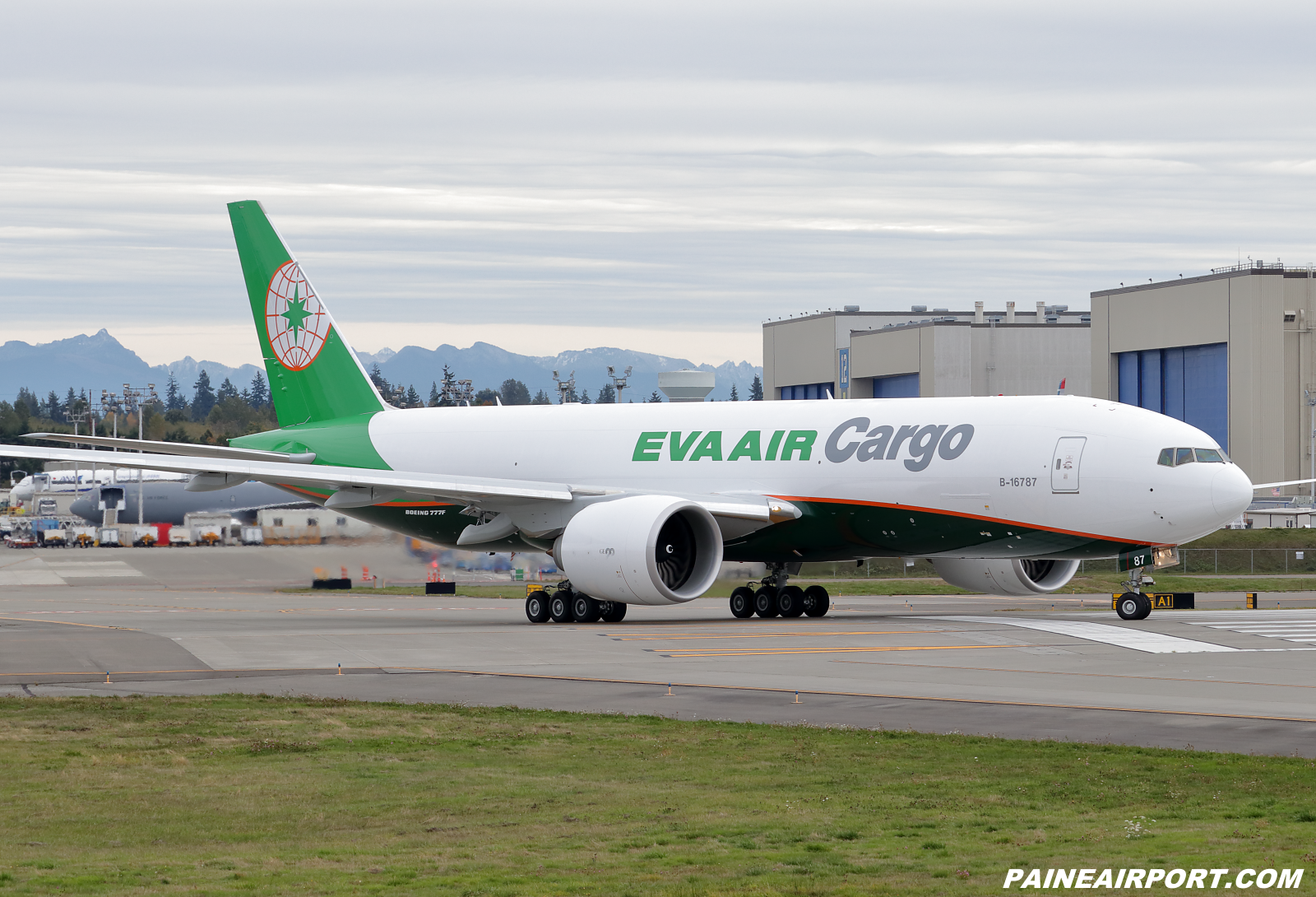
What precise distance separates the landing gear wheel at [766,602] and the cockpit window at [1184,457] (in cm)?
970

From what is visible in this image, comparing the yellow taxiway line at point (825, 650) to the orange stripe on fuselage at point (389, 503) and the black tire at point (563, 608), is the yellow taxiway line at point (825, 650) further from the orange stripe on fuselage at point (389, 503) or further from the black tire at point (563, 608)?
the orange stripe on fuselage at point (389, 503)

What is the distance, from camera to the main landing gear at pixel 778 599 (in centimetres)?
3641

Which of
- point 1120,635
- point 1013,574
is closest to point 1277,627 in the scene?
point 1120,635

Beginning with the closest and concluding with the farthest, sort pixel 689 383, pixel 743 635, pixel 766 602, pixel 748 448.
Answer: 1. pixel 743 635
2. pixel 748 448
3. pixel 766 602
4. pixel 689 383

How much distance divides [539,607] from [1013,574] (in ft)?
36.1

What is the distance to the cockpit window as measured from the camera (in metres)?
31.0

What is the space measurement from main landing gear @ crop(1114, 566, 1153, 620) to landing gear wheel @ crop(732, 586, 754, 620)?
Answer: 27.5 feet

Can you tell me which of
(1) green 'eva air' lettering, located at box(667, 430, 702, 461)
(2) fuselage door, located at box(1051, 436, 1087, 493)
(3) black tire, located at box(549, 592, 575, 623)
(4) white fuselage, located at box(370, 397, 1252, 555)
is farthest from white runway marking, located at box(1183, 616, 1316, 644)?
(3) black tire, located at box(549, 592, 575, 623)

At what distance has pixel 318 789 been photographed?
1345 cm

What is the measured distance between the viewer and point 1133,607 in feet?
106

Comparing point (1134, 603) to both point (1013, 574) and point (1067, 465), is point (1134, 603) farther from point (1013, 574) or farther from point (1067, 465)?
point (1013, 574)

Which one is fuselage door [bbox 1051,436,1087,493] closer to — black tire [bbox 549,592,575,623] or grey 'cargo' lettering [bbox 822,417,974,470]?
grey 'cargo' lettering [bbox 822,417,974,470]

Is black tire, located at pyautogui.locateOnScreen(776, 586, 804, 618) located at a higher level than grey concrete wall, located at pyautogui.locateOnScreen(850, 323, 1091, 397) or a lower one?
lower

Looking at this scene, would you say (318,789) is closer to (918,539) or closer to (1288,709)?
(1288,709)
